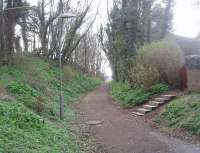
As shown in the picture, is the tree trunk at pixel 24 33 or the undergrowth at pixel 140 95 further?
the tree trunk at pixel 24 33

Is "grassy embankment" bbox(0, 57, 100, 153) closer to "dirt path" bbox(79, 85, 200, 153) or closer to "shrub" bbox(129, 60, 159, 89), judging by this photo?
"dirt path" bbox(79, 85, 200, 153)

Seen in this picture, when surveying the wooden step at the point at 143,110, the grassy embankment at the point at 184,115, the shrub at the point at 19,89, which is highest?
the shrub at the point at 19,89

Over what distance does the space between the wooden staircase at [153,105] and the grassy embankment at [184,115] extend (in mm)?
1662

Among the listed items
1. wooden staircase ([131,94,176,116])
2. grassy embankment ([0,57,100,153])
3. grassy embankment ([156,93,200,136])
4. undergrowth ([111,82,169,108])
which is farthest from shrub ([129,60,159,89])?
grassy embankment ([0,57,100,153])

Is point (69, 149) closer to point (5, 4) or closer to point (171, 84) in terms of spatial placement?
point (171, 84)

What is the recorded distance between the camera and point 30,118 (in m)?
12.2

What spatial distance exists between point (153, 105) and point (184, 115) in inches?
156

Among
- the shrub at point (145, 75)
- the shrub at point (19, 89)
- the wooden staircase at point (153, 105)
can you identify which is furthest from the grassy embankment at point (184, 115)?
the shrub at point (19, 89)

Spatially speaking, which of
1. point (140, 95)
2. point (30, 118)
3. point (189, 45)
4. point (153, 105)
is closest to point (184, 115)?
point (153, 105)

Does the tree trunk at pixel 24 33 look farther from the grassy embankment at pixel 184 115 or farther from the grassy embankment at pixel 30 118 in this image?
the grassy embankment at pixel 184 115

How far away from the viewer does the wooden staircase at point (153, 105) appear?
1812 cm

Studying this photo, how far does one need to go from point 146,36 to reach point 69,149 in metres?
19.1

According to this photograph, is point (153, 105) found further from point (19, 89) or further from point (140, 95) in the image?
point (19, 89)

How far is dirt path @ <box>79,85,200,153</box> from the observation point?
37.6ft
